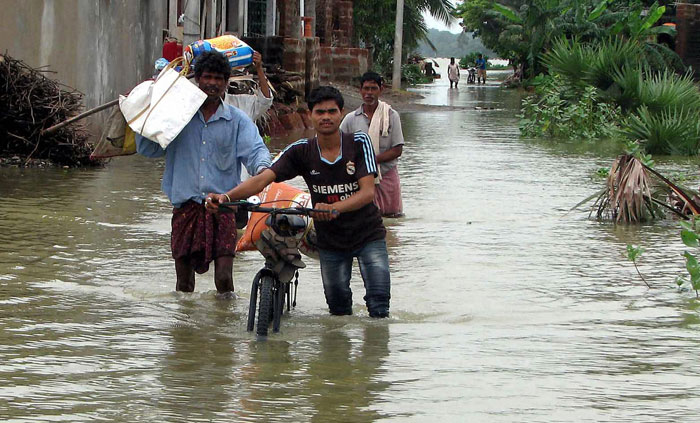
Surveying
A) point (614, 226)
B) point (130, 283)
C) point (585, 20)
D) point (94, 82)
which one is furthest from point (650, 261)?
point (585, 20)

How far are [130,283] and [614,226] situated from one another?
5656mm

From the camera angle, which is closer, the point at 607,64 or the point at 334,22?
the point at 607,64

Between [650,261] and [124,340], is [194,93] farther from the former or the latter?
[650,261]

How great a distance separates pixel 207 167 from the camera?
7.66 metres

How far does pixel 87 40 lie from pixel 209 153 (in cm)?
1079

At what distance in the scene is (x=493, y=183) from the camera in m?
16.3

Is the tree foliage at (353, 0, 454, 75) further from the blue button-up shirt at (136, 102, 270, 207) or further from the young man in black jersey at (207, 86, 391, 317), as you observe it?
the young man in black jersey at (207, 86, 391, 317)

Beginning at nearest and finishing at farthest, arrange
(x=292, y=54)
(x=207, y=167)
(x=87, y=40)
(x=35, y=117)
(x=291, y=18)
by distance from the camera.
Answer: (x=207, y=167) < (x=35, y=117) < (x=87, y=40) < (x=292, y=54) < (x=291, y=18)

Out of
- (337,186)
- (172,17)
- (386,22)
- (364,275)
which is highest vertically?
(386,22)

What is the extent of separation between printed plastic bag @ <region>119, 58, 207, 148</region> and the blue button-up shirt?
0.18m

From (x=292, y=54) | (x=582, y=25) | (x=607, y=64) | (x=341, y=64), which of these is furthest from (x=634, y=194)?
(x=582, y=25)

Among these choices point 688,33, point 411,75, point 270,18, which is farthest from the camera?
point 411,75

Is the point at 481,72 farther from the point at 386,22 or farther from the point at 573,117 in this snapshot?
the point at 573,117

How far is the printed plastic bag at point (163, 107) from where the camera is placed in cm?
750
